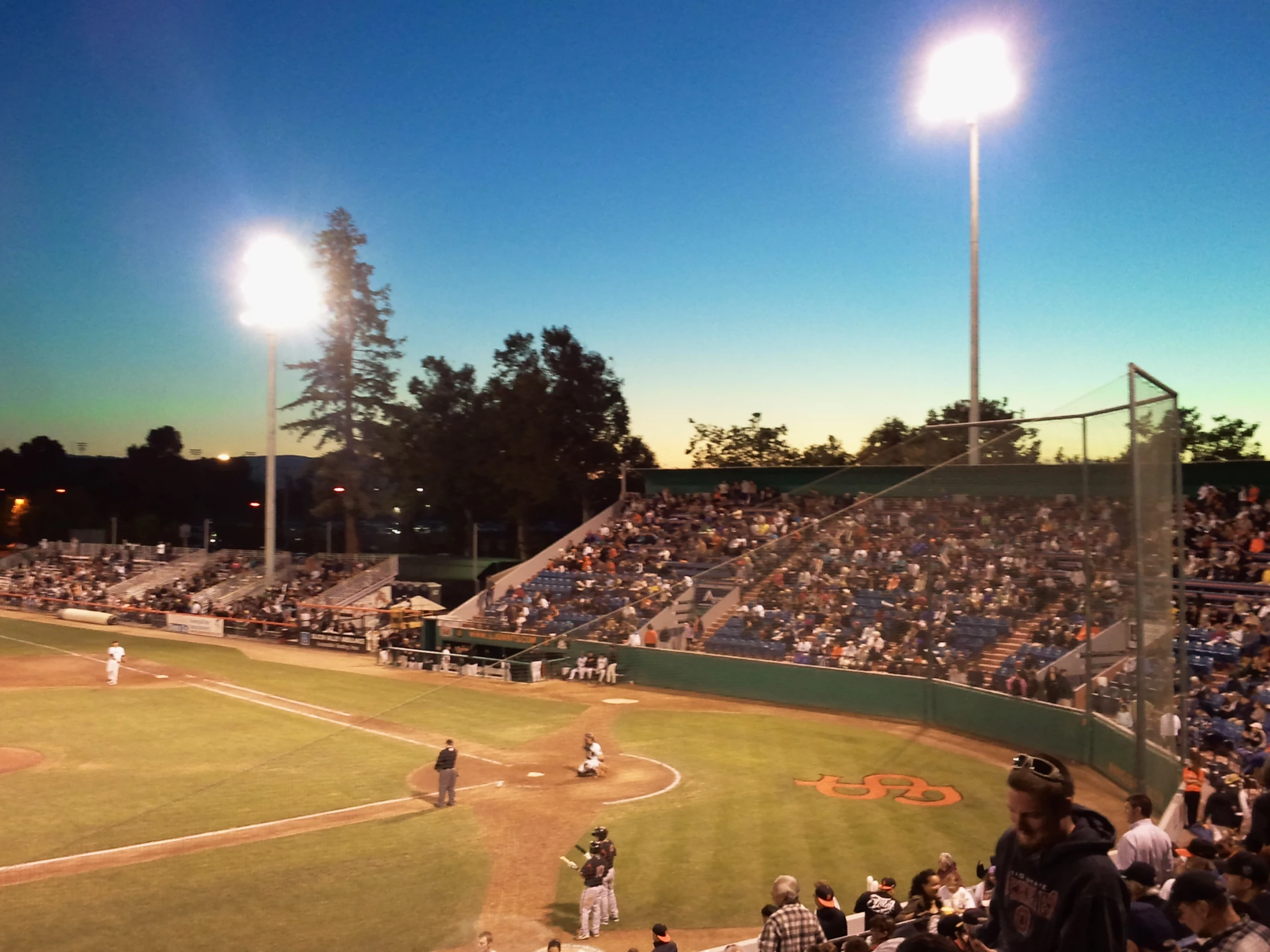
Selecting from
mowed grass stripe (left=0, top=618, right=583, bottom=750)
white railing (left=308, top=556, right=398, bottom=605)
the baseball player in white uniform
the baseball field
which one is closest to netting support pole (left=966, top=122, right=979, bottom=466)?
the baseball field

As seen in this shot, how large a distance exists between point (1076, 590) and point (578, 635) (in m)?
15.5

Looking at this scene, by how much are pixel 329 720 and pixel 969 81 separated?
2116cm

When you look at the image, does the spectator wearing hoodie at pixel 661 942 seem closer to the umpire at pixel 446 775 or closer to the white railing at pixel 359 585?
the umpire at pixel 446 775

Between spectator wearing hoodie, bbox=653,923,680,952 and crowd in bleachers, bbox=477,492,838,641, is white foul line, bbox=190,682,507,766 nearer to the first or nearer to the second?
crowd in bleachers, bbox=477,492,838,641

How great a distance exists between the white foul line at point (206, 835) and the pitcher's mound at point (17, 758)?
19.8ft

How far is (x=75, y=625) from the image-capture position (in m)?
42.1

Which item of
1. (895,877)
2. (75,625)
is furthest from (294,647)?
(895,877)

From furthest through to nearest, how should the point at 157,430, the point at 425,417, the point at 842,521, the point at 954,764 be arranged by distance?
the point at 157,430, the point at 425,417, the point at 842,521, the point at 954,764

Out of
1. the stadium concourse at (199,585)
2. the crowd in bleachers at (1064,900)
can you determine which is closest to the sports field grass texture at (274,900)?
the crowd in bleachers at (1064,900)

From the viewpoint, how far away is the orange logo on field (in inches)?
603

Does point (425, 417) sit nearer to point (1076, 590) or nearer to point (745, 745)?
point (745, 745)

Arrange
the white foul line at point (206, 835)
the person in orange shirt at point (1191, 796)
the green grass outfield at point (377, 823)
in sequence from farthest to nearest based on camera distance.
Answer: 1. the white foul line at point (206, 835)
2. the person in orange shirt at point (1191, 796)
3. the green grass outfield at point (377, 823)

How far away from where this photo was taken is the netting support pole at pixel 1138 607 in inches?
518

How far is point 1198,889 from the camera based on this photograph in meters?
4.05
